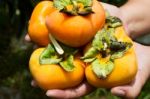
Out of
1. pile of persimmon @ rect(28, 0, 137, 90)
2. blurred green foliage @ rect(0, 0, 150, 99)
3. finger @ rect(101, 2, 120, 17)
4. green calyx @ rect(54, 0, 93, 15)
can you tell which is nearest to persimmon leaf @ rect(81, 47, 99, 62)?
pile of persimmon @ rect(28, 0, 137, 90)

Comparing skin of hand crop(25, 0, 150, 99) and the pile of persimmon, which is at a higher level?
the pile of persimmon

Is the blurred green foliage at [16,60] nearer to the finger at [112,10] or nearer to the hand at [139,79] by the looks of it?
the finger at [112,10]

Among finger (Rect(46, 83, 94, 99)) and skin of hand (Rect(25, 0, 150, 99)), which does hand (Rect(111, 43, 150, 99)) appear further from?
finger (Rect(46, 83, 94, 99))

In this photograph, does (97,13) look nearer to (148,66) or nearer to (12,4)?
(148,66)

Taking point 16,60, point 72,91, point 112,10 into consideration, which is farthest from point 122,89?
point 16,60

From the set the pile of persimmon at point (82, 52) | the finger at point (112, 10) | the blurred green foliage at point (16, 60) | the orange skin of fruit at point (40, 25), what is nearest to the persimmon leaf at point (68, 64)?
the pile of persimmon at point (82, 52)

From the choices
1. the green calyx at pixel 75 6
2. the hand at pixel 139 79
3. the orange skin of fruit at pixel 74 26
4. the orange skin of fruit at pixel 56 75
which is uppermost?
the green calyx at pixel 75 6

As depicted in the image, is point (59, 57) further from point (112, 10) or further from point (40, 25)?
point (112, 10)
